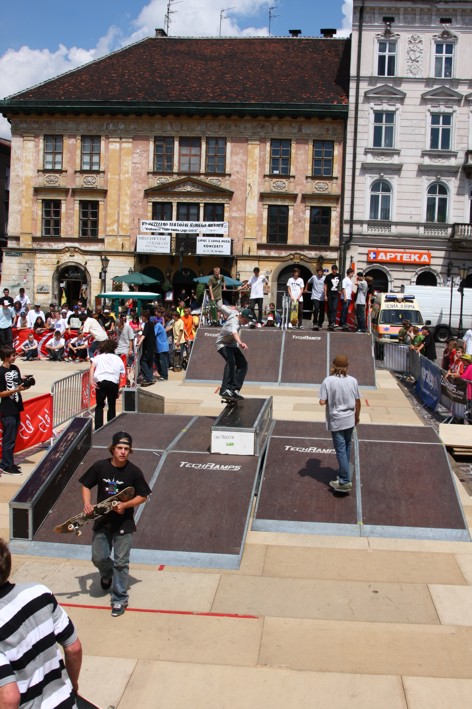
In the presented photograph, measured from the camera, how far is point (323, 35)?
150 feet

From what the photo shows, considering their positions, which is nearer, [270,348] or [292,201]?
[270,348]

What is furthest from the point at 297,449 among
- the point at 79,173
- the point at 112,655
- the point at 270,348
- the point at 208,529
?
the point at 79,173

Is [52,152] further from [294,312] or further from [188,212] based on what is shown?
[294,312]

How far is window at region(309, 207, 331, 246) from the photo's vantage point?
4112cm

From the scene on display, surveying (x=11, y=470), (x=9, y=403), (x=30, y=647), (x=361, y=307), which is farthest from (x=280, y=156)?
(x=30, y=647)

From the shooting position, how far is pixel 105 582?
Result: 757 centimetres

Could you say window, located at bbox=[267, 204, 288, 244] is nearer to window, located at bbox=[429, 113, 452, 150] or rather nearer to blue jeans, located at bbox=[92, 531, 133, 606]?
window, located at bbox=[429, 113, 452, 150]

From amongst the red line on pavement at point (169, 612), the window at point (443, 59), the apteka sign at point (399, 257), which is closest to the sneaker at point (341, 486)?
the red line on pavement at point (169, 612)

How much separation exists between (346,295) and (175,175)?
21446mm

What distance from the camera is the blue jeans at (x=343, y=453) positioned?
9.74 m

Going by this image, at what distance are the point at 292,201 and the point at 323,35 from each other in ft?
39.0

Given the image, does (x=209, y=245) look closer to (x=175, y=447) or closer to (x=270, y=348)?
(x=270, y=348)

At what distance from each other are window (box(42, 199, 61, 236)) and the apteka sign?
16.9 meters

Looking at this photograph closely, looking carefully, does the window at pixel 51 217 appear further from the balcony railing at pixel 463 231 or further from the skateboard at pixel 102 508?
the skateboard at pixel 102 508
